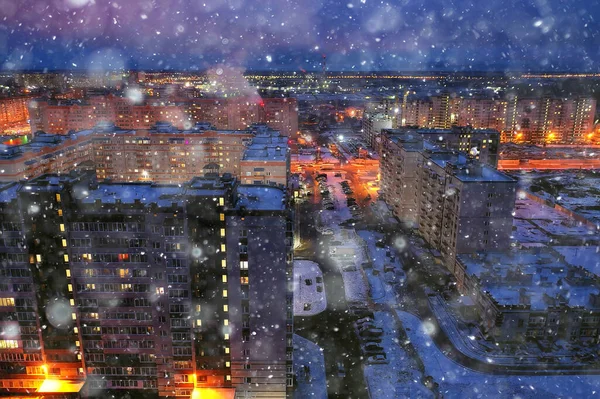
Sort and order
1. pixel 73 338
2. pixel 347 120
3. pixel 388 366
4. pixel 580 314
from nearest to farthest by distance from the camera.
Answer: pixel 73 338 < pixel 388 366 < pixel 580 314 < pixel 347 120

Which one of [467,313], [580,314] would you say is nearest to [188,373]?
[467,313]

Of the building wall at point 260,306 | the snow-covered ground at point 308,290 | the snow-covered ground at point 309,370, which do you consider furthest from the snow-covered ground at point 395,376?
the snow-covered ground at point 308,290

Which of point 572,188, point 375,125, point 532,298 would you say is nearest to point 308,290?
point 532,298

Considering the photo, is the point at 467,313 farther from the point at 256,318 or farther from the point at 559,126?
the point at 559,126

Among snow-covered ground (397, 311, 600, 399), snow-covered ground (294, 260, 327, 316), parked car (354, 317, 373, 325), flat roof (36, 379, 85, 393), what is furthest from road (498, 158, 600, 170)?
flat roof (36, 379, 85, 393)

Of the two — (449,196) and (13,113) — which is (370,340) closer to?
(449,196)

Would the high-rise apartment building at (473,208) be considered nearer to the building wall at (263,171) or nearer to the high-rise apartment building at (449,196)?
the high-rise apartment building at (449,196)
